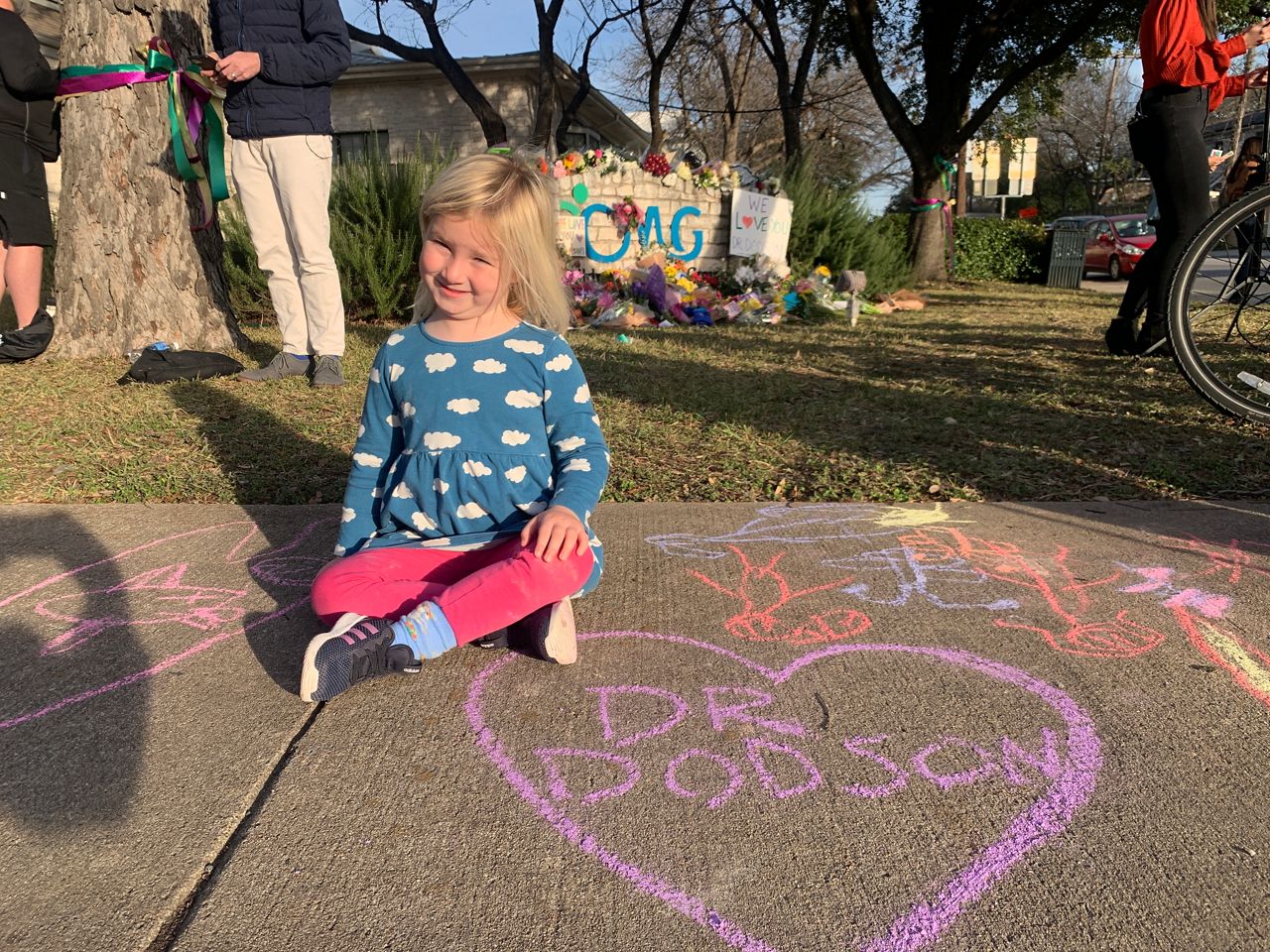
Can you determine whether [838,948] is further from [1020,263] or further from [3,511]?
[1020,263]

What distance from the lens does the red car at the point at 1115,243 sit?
745 inches

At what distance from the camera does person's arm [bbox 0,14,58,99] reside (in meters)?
4.57

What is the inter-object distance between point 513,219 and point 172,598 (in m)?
1.34

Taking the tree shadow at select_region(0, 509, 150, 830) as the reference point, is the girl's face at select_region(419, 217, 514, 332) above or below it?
above

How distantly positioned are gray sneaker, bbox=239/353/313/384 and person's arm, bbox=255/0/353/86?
1.43 metres

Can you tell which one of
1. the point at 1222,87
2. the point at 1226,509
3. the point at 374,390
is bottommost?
the point at 1226,509

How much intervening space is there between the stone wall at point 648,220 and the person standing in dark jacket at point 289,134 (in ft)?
17.3

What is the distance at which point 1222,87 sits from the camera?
4605mm

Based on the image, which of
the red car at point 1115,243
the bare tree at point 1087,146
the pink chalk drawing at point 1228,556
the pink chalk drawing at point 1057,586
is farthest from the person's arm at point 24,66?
the bare tree at point 1087,146

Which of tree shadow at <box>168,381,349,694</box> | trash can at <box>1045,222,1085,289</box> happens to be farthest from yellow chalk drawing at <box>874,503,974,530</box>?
trash can at <box>1045,222,1085,289</box>

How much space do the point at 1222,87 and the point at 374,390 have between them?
4714 mm

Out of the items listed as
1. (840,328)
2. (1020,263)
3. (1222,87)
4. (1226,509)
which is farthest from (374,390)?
(1020,263)

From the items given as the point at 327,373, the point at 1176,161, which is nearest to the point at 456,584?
the point at 327,373

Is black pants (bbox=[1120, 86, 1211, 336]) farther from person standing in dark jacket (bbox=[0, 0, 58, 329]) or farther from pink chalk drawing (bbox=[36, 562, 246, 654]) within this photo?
person standing in dark jacket (bbox=[0, 0, 58, 329])
